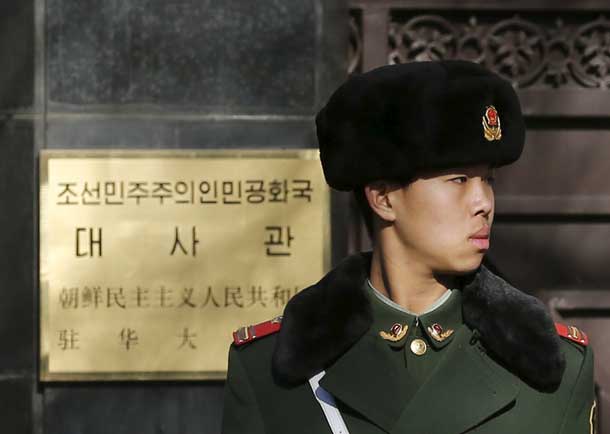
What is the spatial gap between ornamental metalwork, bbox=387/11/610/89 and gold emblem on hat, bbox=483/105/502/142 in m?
3.61

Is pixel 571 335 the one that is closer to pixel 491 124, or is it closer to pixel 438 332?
pixel 438 332

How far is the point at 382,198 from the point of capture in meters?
3.47

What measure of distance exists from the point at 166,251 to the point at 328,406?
3379 mm

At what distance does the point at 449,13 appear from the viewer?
6945 mm

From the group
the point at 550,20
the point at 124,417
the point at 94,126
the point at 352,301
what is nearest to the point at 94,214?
the point at 94,126

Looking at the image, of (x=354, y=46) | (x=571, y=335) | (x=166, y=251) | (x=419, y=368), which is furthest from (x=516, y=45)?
(x=419, y=368)

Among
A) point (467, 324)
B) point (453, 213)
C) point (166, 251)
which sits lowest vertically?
point (166, 251)

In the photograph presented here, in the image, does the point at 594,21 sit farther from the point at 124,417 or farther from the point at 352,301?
the point at 352,301

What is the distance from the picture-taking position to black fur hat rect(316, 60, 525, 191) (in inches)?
129

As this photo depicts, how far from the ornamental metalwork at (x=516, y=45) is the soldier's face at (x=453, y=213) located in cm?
361

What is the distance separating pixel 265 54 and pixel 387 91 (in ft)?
11.6

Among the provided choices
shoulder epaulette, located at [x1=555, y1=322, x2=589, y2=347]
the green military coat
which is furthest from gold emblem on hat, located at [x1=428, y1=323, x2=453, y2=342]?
shoulder epaulette, located at [x1=555, y1=322, x2=589, y2=347]

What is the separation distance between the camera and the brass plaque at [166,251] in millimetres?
6758

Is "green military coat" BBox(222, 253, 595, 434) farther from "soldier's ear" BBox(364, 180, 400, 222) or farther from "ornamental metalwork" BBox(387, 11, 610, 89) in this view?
"ornamental metalwork" BBox(387, 11, 610, 89)
